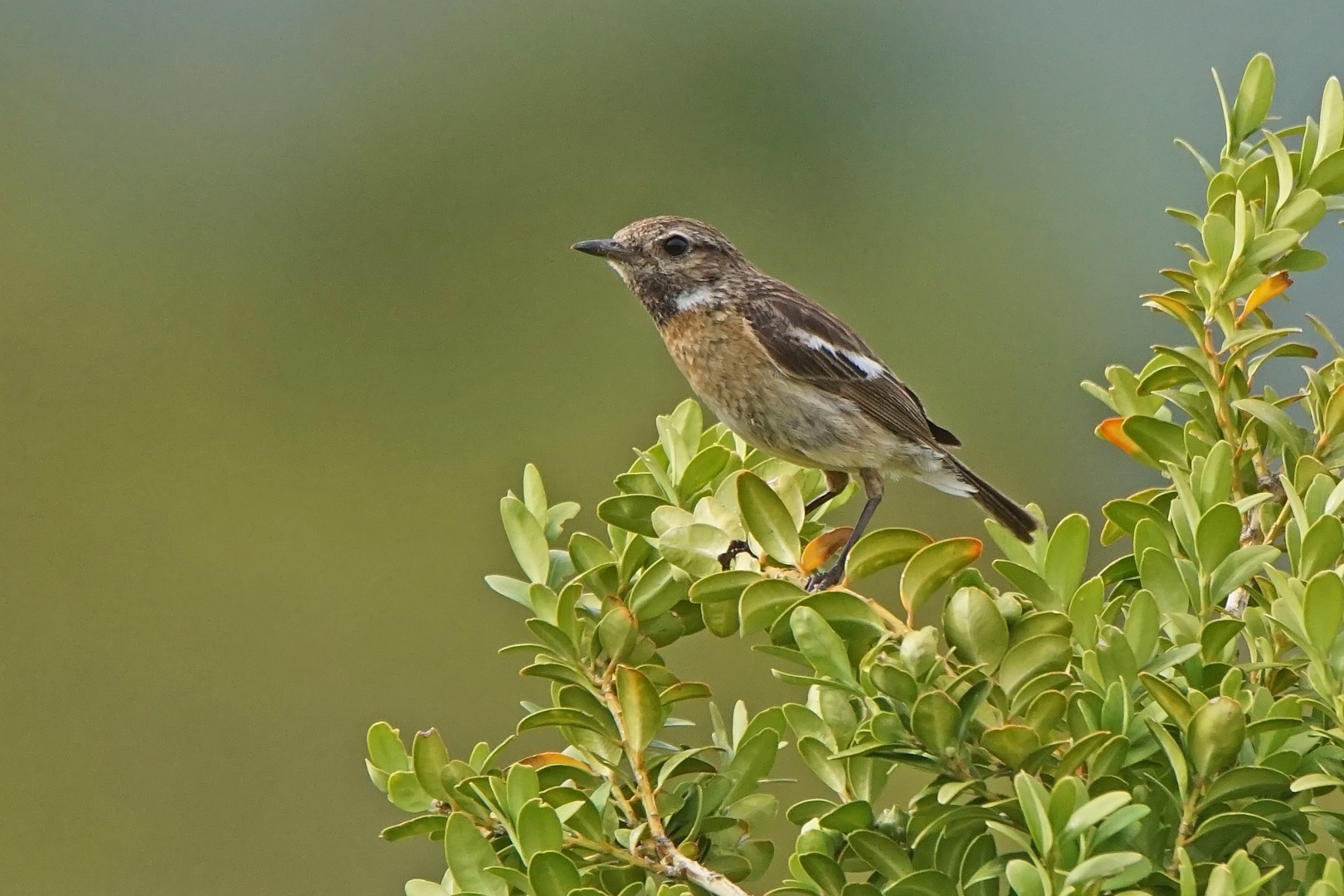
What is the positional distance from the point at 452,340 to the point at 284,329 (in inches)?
61.5

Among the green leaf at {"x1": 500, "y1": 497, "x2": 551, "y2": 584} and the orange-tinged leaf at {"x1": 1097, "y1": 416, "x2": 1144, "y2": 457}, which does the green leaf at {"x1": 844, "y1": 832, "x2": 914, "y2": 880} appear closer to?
the green leaf at {"x1": 500, "y1": 497, "x2": 551, "y2": 584}

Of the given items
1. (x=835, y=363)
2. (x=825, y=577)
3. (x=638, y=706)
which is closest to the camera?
(x=638, y=706)

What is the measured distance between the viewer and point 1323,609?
1.90 m

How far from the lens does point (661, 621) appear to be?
2.57 meters

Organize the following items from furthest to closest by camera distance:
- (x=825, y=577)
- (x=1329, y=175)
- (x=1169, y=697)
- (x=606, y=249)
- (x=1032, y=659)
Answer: (x=606, y=249)
(x=825, y=577)
(x=1329, y=175)
(x=1032, y=659)
(x=1169, y=697)

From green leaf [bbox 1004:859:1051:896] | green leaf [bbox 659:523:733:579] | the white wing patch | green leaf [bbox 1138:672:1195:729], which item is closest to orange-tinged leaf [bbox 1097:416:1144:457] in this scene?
green leaf [bbox 659:523:733:579]

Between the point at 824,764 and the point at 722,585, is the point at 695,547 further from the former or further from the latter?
Result: the point at 824,764

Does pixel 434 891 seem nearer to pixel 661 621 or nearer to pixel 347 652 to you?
pixel 661 621

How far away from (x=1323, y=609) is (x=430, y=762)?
4.26 ft

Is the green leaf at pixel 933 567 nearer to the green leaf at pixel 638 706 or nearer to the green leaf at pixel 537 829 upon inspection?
the green leaf at pixel 638 706

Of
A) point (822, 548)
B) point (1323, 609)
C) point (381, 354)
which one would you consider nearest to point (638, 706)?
point (822, 548)

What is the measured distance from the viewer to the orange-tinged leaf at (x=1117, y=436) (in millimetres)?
2729

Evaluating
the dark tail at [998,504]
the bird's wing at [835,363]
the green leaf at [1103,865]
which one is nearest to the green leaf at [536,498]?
the green leaf at [1103,865]

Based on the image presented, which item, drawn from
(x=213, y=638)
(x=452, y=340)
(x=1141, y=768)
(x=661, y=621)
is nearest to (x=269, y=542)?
(x=213, y=638)
